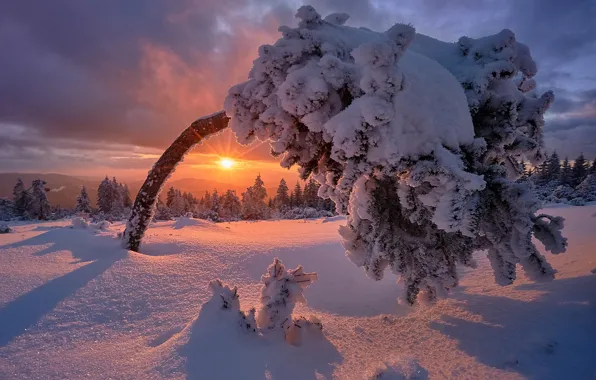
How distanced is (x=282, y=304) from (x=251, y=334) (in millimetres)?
417

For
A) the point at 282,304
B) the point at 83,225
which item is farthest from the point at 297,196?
the point at 282,304

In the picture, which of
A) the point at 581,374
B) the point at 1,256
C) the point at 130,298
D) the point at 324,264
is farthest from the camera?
the point at 324,264

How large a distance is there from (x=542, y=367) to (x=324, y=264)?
3878 mm

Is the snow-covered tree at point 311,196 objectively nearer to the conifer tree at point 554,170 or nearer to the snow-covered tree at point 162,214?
the snow-covered tree at point 162,214

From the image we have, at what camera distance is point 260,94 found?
3.45m

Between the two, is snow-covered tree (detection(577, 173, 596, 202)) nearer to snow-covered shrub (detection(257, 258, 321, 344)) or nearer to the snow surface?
the snow surface

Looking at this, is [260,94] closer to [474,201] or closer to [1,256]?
[474,201]

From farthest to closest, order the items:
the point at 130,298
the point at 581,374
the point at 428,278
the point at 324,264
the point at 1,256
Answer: the point at 324,264
the point at 1,256
the point at 130,298
the point at 428,278
the point at 581,374

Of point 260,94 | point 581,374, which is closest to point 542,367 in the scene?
point 581,374

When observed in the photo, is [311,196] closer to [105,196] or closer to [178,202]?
[178,202]

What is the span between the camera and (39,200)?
3106 centimetres

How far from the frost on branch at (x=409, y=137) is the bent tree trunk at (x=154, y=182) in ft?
7.74

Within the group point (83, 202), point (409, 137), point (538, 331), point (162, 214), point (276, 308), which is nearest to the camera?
point (409, 137)

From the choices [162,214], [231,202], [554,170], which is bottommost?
[162,214]
